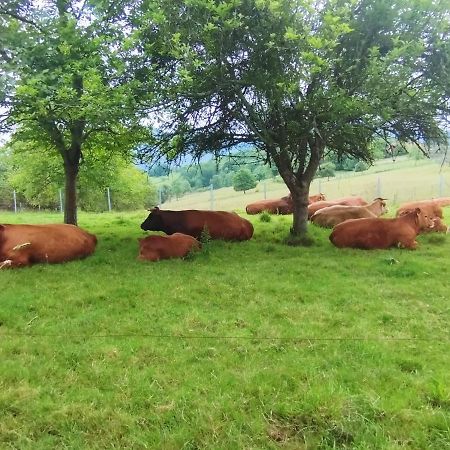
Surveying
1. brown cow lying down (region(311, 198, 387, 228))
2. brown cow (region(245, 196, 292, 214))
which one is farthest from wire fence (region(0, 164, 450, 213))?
brown cow lying down (region(311, 198, 387, 228))

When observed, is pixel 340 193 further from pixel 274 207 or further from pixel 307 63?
pixel 307 63

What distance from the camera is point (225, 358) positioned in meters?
4.73

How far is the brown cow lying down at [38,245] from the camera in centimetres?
870

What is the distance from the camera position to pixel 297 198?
38.7 feet

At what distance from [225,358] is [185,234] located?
6416mm

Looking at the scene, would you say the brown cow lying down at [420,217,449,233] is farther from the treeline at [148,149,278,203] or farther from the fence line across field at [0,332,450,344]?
the fence line across field at [0,332,450,344]

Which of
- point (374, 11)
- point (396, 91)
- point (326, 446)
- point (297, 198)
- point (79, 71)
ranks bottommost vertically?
point (326, 446)

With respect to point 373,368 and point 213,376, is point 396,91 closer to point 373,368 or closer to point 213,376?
point 373,368

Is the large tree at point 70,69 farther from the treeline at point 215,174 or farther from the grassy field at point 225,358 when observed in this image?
the grassy field at point 225,358

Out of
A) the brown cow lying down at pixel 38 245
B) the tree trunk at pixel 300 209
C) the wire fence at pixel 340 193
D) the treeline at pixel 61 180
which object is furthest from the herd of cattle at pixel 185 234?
the wire fence at pixel 340 193

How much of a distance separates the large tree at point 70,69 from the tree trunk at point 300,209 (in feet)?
13.4

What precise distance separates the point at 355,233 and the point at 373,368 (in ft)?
21.0

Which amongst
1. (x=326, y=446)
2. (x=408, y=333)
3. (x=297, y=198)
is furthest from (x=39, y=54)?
(x=326, y=446)

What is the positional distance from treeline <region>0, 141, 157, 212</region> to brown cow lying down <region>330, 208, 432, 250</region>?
8.27 meters
